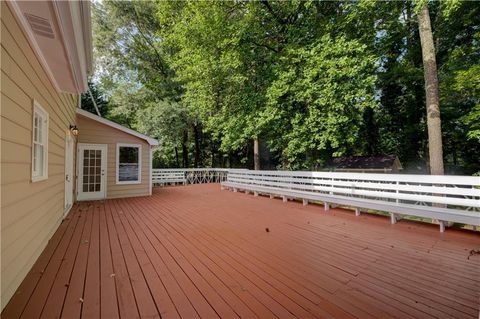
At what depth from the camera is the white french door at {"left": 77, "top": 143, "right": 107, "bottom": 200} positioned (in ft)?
23.8

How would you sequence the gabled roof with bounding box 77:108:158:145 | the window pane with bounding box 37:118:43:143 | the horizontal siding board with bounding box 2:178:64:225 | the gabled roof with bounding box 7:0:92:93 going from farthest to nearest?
1. the gabled roof with bounding box 77:108:158:145
2. the window pane with bounding box 37:118:43:143
3. the horizontal siding board with bounding box 2:178:64:225
4. the gabled roof with bounding box 7:0:92:93

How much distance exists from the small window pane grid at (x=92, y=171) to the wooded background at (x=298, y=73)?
5009mm

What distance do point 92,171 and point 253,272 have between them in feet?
23.0

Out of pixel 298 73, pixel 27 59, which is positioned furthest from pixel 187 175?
pixel 27 59

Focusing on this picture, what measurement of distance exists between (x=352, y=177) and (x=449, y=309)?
342cm

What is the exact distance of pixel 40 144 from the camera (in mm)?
3219

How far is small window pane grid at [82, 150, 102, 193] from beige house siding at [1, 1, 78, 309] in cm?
438

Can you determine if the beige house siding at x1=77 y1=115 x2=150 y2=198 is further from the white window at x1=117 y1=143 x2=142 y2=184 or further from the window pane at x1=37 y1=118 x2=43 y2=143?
the window pane at x1=37 y1=118 x2=43 y2=143

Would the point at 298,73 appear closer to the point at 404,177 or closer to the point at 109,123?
the point at 404,177

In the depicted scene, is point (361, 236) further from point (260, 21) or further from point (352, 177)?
point (260, 21)

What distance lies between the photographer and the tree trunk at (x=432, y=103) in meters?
5.70

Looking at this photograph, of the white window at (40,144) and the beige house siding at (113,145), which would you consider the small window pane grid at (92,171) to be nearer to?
the beige house siding at (113,145)

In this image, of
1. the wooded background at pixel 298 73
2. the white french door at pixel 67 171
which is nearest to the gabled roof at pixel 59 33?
the white french door at pixel 67 171

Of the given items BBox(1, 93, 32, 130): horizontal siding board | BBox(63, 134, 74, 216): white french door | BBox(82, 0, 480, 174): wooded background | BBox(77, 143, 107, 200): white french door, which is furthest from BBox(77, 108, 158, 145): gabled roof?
BBox(1, 93, 32, 130): horizontal siding board
